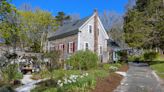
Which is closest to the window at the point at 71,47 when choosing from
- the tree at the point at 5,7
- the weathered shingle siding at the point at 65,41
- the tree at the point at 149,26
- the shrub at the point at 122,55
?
the weathered shingle siding at the point at 65,41

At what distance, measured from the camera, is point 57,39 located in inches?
1470

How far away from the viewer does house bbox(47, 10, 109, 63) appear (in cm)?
3266

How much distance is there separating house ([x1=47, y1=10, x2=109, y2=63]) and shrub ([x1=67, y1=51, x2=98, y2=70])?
1031 centimetres

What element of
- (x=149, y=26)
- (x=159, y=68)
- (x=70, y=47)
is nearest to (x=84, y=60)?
(x=159, y=68)

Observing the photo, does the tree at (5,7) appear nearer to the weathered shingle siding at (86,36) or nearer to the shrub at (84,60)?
the shrub at (84,60)

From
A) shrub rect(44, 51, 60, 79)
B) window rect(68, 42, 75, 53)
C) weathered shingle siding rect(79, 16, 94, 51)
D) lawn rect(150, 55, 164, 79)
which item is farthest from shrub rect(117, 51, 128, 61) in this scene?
shrub rect(44, 51, 60, 79)

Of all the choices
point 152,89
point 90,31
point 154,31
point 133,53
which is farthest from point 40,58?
point 133,53

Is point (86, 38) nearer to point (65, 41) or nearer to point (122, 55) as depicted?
point (65, 41)

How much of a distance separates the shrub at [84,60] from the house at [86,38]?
10.3 meters

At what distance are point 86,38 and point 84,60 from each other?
41.3 feet

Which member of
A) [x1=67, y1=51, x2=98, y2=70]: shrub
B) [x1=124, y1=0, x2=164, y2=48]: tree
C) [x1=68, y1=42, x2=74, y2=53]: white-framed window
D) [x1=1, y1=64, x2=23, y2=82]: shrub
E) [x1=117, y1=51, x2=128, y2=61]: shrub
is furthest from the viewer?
[x1=117, y1=51, x2=128, y2=61]: shrub

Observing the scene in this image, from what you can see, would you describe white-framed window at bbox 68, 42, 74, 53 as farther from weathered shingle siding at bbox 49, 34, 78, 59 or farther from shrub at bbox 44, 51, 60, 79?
shrub at bbox 44, 51, 60, 79

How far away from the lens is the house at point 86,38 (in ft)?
107

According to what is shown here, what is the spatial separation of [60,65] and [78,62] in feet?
20.3
